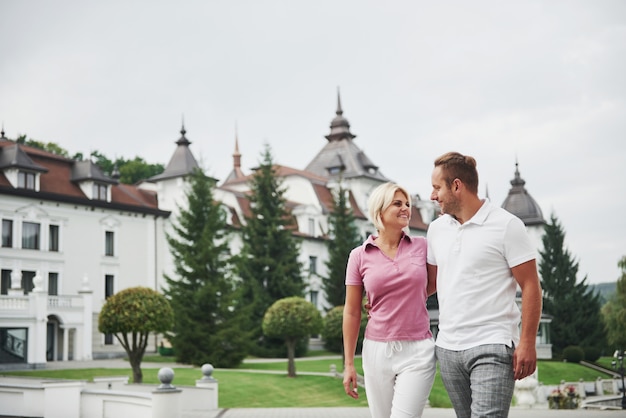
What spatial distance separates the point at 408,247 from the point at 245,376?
21.7m

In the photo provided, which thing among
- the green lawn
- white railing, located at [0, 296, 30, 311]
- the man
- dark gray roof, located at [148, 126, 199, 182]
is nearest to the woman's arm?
the man

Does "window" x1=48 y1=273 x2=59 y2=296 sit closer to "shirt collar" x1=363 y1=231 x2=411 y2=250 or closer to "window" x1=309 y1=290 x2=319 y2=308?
"window" x1=309 y1=290 x2=319 y2=308

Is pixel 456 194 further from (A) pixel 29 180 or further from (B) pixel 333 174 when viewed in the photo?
(B) pixel 333 174

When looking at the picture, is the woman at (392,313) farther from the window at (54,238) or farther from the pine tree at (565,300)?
the pine tree at (565,300)

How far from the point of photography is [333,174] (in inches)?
2360

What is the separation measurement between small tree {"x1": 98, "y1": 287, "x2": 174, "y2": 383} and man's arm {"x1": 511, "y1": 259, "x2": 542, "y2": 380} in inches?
702

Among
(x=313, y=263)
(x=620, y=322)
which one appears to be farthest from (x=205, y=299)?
(x=620, y=322)

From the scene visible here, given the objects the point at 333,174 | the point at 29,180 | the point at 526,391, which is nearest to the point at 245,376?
the point at 526,391

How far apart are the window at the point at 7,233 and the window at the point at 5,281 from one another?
3.94 feet

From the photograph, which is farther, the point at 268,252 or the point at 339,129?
the point at 339,129

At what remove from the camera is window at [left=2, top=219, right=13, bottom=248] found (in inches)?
1367

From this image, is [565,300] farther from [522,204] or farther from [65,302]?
[65,302]

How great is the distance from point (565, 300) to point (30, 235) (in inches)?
1296

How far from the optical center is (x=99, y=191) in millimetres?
38969
